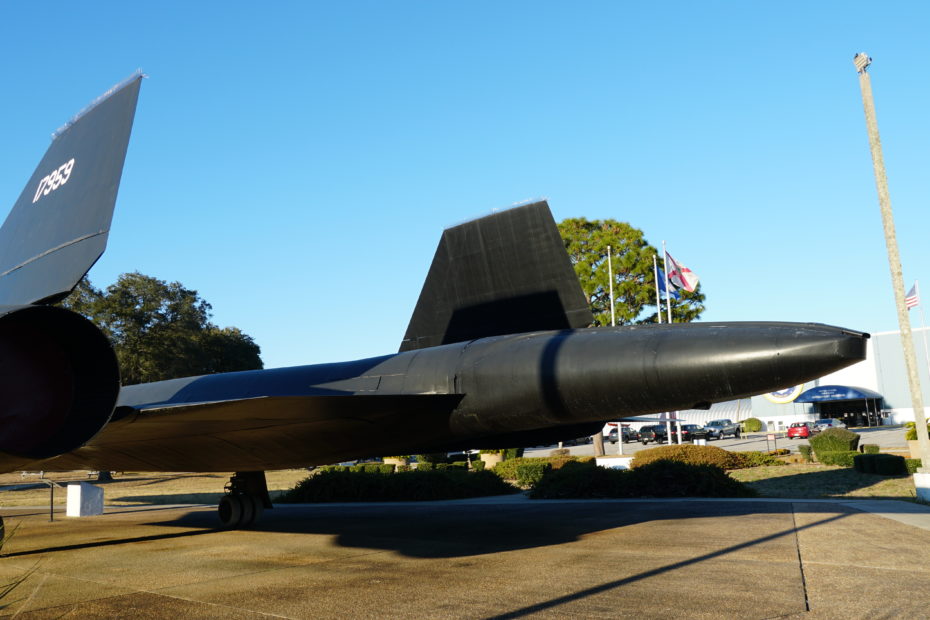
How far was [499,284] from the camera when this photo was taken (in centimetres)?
1044

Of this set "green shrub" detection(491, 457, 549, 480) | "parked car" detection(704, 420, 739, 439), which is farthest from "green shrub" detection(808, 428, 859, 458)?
"parked car" detection(704, 420, 739, 439)

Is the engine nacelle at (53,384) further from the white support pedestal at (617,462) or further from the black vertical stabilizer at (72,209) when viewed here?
the white support pedestal at (617,462)

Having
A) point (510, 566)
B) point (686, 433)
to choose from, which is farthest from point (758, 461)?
point (686, 433)

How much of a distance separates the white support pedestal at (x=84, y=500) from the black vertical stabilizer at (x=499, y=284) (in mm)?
9438

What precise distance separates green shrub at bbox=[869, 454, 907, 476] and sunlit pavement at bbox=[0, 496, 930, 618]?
5.54 meters

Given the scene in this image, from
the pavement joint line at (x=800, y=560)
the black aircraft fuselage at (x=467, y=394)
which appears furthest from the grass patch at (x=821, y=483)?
the black aircraft fuselage at (x=467, y=394)

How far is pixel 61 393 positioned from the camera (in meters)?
A: 5.44

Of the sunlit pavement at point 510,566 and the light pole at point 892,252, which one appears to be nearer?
the sunlit pavement at point 510,566

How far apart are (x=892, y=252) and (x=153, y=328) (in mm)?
33356

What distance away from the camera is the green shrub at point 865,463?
1756 cm

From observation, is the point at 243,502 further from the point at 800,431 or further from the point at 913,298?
the point at 800,431

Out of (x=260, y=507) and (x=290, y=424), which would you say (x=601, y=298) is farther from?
(x=290, y=424)

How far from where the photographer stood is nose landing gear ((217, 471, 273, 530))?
12508 mm

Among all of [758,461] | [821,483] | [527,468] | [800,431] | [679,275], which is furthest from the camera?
[800,431]
